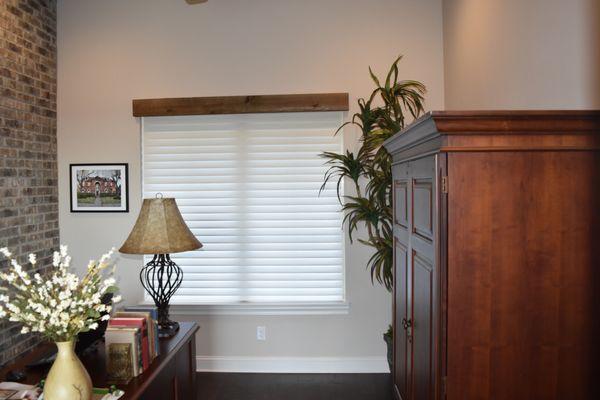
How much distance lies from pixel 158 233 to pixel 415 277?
4.56ft

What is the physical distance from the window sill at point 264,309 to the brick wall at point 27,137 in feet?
3.86

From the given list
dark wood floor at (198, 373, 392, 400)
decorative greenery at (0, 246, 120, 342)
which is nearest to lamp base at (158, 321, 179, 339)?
decorative greenery at (0, 246, 120, 342)

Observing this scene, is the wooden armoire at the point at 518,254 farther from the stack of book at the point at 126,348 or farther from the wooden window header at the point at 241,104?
the wooden window header at the point at 241,104

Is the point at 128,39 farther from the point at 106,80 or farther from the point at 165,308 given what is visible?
the point at 165,308

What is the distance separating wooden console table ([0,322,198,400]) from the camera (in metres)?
1.88

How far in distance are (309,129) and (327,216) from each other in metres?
0.73

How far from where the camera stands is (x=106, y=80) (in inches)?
143

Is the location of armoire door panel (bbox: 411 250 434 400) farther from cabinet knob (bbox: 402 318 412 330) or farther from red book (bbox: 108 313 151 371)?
red book (bbox: 108 313 151 371)

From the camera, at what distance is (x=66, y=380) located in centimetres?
155

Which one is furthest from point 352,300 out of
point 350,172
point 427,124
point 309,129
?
point 427,124

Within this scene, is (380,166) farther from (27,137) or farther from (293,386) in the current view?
(27,137)

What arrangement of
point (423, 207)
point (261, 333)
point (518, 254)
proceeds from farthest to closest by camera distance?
point (261, 333) < point (423, 207) < point (518, 254)

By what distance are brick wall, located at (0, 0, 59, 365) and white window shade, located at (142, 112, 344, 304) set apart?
78 cm

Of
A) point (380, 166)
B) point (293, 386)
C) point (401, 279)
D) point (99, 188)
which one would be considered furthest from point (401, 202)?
point (99, 188)
